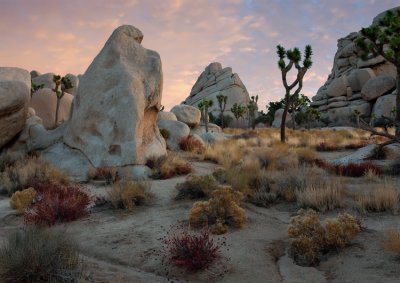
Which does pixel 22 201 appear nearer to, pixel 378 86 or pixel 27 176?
pixel 27 176

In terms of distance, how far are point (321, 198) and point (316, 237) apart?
2.54 m

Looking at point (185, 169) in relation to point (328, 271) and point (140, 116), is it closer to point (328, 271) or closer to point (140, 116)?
point (140, 116)

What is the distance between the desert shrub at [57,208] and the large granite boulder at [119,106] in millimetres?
4531

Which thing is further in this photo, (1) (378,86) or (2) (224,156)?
(1) (378,86)

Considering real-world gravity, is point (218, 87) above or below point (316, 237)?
above

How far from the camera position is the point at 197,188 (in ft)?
35.1

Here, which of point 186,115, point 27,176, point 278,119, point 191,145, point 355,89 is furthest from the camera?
point 278,119

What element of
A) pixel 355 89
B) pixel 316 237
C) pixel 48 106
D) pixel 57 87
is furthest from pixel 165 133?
pixel 355 89

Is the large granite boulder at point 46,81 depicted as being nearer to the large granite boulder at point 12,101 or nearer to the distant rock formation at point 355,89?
the large granite boulder at point 12,101

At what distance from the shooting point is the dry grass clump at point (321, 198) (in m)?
9.15

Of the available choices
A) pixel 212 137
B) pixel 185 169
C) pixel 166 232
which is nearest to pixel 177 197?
pixel 166 232

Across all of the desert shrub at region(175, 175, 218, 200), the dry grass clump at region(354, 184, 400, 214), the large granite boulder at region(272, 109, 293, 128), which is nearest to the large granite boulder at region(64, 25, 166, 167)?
the desert shrub at region(175, 175, 218, 200)

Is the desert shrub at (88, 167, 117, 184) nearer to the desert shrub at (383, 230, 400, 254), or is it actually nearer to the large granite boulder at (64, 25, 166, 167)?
A: the large granite boulder at (64, 25, 166, 167)

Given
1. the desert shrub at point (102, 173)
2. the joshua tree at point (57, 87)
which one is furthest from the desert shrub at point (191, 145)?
the joshua tree at point (57, 87)
